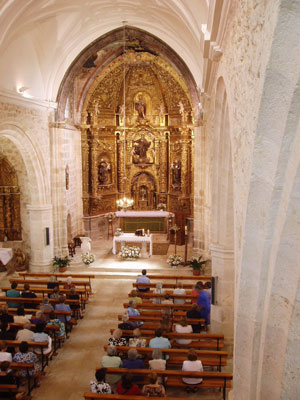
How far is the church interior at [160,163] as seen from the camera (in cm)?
348

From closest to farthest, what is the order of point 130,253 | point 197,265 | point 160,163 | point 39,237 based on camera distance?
point 197,265 → point 39,237 → point 130,253 → point 160,163

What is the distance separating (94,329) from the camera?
37.2ft

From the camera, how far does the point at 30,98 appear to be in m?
15.1

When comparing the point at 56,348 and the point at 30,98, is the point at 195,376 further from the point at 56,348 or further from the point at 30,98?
the point at 30,98

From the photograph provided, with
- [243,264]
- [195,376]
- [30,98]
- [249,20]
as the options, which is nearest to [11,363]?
[195,376]

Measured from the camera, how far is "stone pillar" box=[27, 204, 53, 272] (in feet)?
54.3

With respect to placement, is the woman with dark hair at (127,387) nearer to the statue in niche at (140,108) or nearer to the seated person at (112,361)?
the seated person at (112,361)

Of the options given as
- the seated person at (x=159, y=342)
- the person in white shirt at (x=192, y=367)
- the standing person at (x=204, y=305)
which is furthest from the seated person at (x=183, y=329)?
the person in white shirt at (x=192, y=367)

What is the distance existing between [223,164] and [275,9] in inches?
237

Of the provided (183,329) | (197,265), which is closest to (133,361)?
(183,329)

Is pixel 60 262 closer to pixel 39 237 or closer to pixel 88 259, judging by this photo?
pixel 88 259

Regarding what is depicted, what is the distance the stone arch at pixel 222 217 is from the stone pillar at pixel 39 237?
29.8 ft

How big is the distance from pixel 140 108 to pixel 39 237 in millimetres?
9633

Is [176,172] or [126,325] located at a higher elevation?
[176,172]
